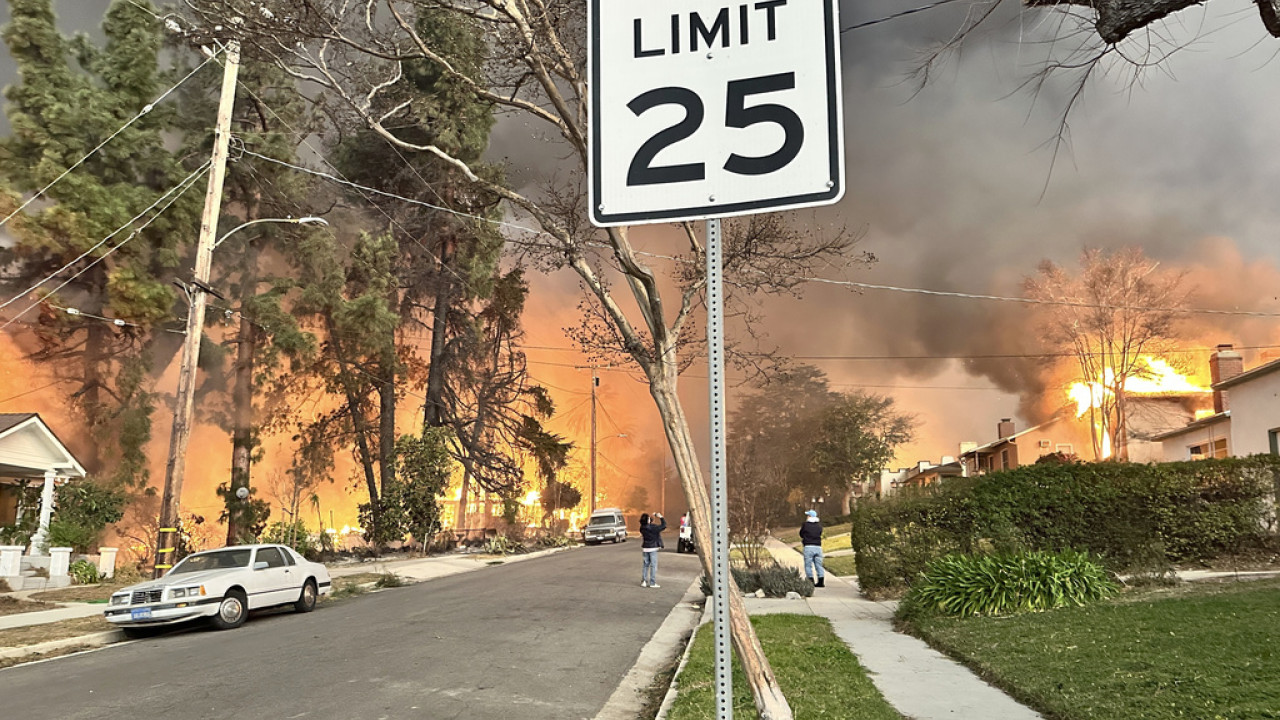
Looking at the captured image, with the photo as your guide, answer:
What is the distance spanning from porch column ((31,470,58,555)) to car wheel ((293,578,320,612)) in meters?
10.7

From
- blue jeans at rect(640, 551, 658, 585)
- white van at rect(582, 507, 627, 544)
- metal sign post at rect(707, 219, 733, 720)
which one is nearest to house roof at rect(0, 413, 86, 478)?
blue jeans at rect(640, 551, 658, 585)

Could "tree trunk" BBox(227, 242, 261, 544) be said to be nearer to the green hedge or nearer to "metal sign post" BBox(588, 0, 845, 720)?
the green hedge

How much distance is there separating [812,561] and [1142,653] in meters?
11.5

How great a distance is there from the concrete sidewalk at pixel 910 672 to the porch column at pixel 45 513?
20122 millimetres

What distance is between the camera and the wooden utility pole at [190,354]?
18562mm

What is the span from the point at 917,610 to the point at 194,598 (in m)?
11.8

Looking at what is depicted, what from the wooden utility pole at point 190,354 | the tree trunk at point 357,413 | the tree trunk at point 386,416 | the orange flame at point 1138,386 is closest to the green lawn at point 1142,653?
the wooden utility pole at point 190,354

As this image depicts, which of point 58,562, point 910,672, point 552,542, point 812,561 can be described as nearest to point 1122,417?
point 552,542

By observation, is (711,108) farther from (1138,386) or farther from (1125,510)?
(1138,386)

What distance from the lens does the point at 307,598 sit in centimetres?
1784

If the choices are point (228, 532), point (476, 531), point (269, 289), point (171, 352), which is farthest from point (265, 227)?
point (476, 531)

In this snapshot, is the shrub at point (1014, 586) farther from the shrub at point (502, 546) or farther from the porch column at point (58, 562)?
the shrub at point (502, 546)

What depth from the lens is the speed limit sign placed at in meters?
2.45

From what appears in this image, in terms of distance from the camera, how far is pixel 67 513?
84.1 feet
